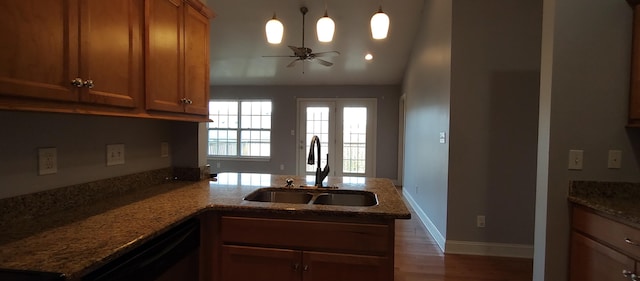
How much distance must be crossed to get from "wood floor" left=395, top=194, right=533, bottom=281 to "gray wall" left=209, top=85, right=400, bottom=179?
3609 millimetres

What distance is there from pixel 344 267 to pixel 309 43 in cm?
439

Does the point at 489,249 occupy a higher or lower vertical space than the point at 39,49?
lower

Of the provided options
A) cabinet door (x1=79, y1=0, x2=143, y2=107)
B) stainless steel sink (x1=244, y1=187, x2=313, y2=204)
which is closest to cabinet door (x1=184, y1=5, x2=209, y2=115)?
cabinet door (x1=79, y1=0, x2=143, y2=107)

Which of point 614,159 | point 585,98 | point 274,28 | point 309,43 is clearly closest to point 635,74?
point 585,98

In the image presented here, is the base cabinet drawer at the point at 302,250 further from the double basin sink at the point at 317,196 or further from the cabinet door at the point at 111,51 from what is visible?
the cabinet door at the point at 111,51

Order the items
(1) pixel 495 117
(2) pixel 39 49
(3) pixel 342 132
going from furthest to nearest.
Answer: (3) pixel 342 132
(1) pixel 495 117
(2) pixel 39 49

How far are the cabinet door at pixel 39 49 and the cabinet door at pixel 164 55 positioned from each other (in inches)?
14.6

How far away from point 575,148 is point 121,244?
7.11 ft

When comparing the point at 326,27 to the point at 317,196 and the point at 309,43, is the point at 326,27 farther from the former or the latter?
the point at 309,43

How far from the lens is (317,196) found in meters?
1.81

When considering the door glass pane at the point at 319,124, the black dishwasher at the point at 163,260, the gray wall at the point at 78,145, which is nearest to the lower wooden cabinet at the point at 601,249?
the black dishwasher at the point at 163,260

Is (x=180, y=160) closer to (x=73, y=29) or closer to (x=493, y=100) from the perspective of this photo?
(x=73, y=29)

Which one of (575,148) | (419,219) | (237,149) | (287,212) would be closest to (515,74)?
(575,148)

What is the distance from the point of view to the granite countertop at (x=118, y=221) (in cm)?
83
